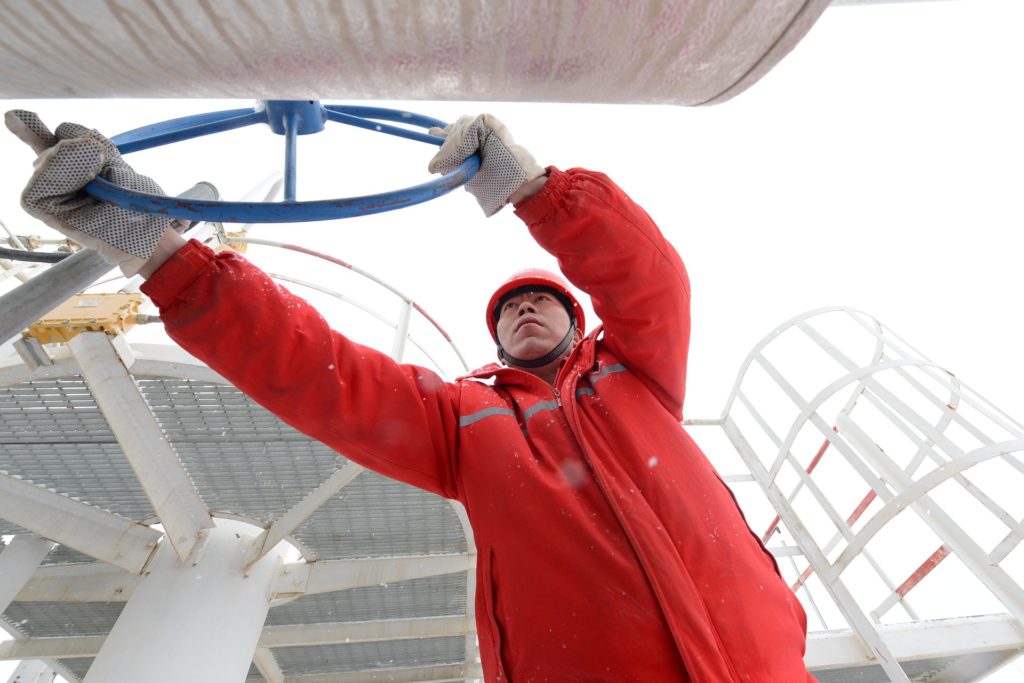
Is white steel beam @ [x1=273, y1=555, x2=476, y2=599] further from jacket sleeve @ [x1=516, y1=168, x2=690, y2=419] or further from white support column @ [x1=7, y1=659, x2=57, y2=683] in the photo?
white support column @ [x1=7, y1=659, x2=57, y2=683]

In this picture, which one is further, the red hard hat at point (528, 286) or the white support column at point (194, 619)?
the white support column at point (194, 619)

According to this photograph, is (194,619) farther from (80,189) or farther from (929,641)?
(929,641)

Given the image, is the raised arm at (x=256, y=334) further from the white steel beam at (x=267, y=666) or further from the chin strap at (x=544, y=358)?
the white steel beam at (x=267, y=666)

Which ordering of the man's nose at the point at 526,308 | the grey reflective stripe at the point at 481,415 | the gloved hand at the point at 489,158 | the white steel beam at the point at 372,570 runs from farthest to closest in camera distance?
1. the white steel beam at the point at 372,570
2. the man's nose at the point at 526,308
3. the grey reflective stripe at the point at 481,415
4. the gloved hand at the point at 489,158

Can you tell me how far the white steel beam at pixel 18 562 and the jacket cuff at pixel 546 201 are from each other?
17.6 ft

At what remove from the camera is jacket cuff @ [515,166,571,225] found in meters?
1.75

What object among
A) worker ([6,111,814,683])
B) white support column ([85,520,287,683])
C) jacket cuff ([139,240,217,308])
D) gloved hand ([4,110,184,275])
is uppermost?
gloved hand ([4,110,184,275])

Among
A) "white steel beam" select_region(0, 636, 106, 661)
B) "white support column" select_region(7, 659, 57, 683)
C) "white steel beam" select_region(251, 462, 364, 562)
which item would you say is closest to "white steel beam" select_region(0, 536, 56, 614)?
"white steel beam" select_region(251, 462, 364, 562)

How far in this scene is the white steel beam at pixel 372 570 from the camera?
4711mm

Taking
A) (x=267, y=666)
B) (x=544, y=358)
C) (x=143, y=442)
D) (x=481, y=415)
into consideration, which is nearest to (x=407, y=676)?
(x=267, y=666)

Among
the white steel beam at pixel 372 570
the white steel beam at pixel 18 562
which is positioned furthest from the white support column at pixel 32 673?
the white steel beam at pixel 372 570

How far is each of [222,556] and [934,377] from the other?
5.25 meters

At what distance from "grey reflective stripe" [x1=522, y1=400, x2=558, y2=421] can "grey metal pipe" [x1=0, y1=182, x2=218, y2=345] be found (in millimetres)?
1379

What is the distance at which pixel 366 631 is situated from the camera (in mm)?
6039
